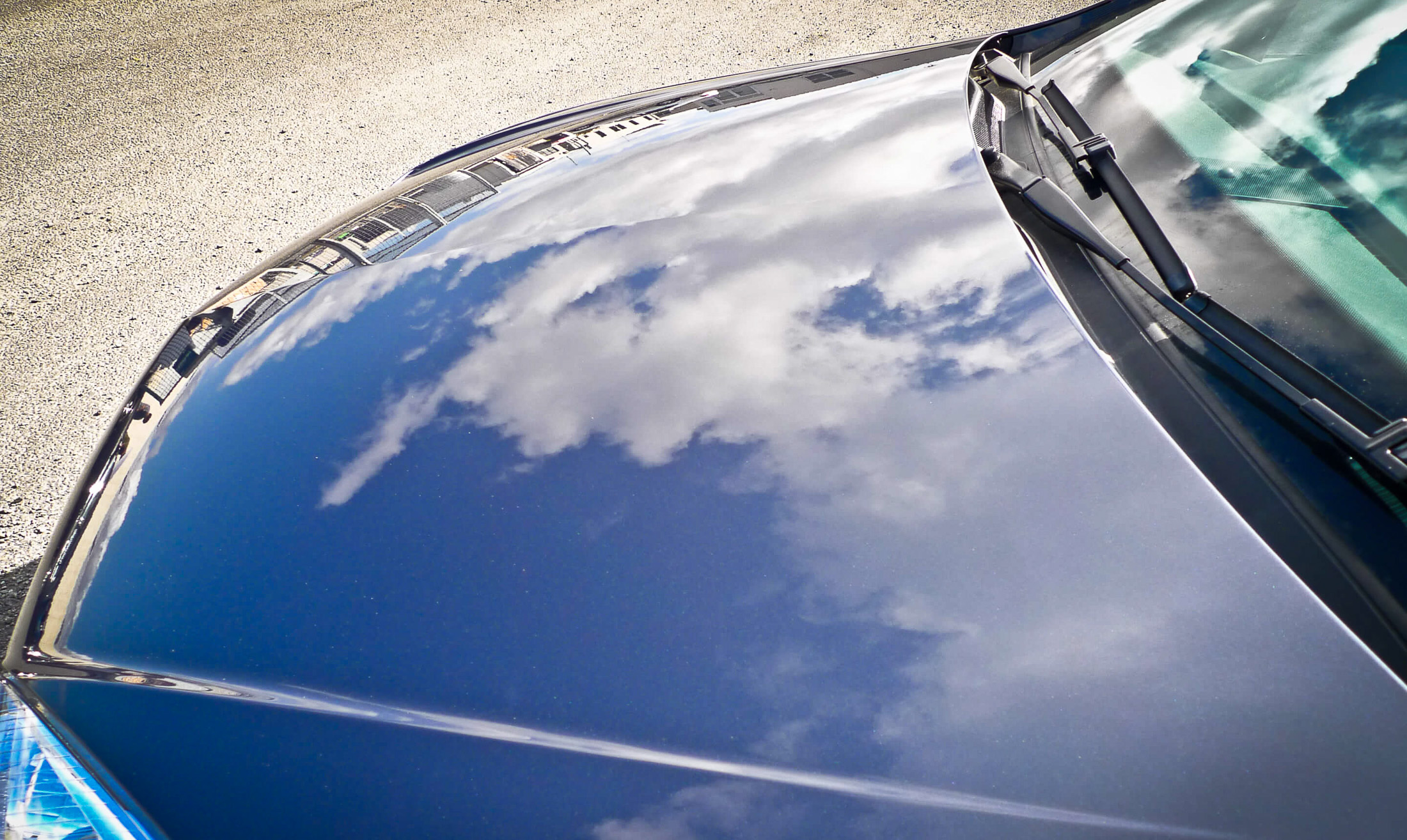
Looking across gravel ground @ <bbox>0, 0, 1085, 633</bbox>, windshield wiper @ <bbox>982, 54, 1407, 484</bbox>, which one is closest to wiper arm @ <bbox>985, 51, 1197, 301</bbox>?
windshield wiper @ <bbox>982, 54, 1407, 484</bbox>

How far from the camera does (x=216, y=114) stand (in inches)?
153

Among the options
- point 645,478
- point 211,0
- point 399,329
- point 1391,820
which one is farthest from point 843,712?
point 211,0

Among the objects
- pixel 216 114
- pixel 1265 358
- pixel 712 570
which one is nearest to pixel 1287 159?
pixel 1265 358

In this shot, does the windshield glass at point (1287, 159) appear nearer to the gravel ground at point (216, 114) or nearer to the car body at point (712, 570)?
the car body at point (712, 570)

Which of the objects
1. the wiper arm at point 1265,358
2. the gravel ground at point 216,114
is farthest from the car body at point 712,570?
the gravel ground at point 216,114

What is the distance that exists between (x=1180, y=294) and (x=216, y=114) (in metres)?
4.26

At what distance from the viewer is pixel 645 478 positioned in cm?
109

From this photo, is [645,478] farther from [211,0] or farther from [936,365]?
[211,0]

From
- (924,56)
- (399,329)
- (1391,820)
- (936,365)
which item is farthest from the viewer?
(924,56)

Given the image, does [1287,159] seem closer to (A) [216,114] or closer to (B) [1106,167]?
(B) [1106,167]

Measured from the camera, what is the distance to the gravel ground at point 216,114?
104 inches

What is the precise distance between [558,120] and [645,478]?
1326mm

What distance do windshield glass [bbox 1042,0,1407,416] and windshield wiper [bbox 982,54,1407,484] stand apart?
29 millimetres

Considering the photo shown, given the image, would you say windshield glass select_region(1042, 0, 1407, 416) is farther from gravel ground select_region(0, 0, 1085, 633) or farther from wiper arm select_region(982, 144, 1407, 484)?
gravel ground select_region(0, 0, 1085, 633)
